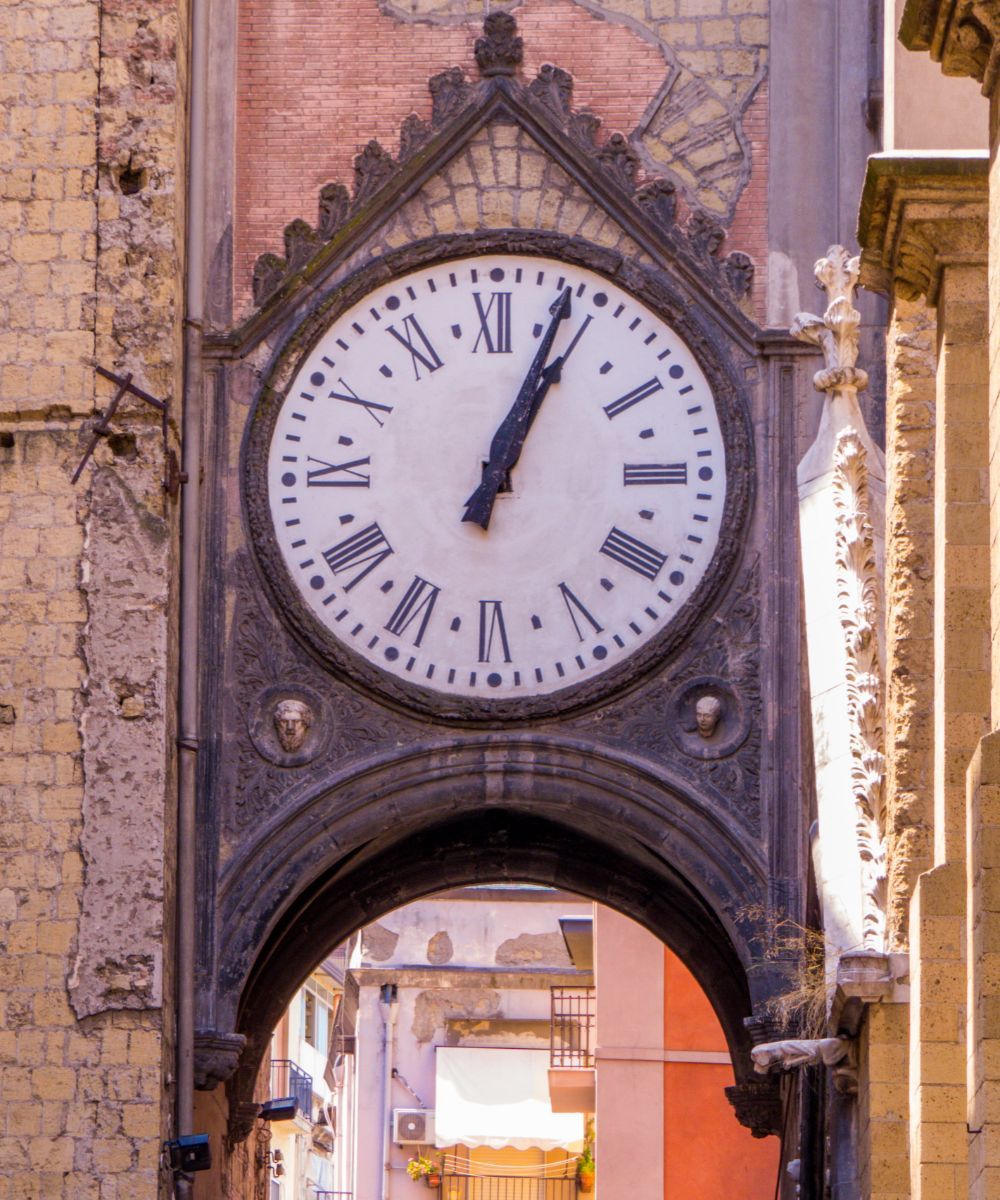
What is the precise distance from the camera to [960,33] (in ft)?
25.0

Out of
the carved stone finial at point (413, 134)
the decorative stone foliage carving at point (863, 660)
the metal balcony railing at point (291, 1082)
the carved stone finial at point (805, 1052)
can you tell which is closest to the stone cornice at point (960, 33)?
the decorative stone foliage carving at point (863, 660)

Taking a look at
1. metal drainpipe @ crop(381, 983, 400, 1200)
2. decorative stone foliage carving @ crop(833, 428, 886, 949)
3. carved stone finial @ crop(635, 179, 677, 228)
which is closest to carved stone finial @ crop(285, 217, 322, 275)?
carved stone finial @ crop(635, 179, 677, 228)

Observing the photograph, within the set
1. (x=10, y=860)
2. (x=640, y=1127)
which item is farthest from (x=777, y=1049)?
(x=640, y=1127)

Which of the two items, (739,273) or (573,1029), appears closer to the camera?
(739,273)

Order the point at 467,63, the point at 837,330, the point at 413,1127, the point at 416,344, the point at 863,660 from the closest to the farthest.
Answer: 1. the point at 863,660
2. the point at 837,330
3. the point at 416,344
4. the point at 467,63
5. the point at 413,1127

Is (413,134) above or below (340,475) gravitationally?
above

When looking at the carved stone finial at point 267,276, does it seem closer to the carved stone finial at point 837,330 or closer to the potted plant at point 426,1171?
the carved stone finial at point 837,330

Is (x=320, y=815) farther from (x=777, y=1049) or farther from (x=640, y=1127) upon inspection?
(x=640, y=1127)

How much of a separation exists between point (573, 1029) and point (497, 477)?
39.8ft

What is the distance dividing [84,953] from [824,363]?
375cm

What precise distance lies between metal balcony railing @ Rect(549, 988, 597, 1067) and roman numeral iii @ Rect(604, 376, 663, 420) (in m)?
10.1

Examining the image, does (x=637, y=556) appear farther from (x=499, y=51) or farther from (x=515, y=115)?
(x=499, y=51)

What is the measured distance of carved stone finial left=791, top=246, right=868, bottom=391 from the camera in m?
11.3

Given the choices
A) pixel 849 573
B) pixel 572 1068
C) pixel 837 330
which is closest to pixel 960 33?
pixel 849 573
